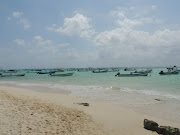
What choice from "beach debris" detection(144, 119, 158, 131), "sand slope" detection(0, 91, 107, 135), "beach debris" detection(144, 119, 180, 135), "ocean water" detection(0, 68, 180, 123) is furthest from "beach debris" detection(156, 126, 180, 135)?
"ocean water" detection(0, 68, 180, 123)

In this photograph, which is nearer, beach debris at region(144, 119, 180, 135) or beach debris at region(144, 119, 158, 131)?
beach debris at region(144, 119, 180, 135)

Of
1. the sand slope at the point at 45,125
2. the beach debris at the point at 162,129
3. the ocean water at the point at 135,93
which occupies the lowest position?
the ocean water at the point at 135,93

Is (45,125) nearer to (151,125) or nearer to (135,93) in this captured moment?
(151,125)

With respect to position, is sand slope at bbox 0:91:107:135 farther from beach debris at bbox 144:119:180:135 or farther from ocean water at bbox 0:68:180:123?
ocean water at bbox 0:68:180:123

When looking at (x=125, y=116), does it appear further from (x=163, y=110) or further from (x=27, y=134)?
(x=27, y=134)

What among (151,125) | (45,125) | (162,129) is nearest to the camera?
(45,125)

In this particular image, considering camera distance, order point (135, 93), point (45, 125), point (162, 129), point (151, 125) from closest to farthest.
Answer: point (45, 125) → point (162, 129) → point (151, 125) → point (135, 93)

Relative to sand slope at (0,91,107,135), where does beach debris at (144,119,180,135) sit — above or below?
below

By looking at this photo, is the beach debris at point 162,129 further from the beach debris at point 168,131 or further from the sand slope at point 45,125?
the sand slope at point 45,125

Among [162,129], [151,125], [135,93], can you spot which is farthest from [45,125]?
[135,93]

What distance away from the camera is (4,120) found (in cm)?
502

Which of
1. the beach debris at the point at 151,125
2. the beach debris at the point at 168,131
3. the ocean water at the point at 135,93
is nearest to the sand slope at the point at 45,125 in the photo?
the beach debris at the point at 151,125

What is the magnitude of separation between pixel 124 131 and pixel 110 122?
0.94 metres

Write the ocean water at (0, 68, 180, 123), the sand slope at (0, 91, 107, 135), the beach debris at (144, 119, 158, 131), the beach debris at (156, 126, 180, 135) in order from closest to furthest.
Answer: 1. the sand slope at (0, 91, 107, 135)
2. the beach debris at (156, 126, 180, 135)
3. the beach debris at (144, 119, 158, 131)
4. the ocean water at (0, 68, 180, 123)
